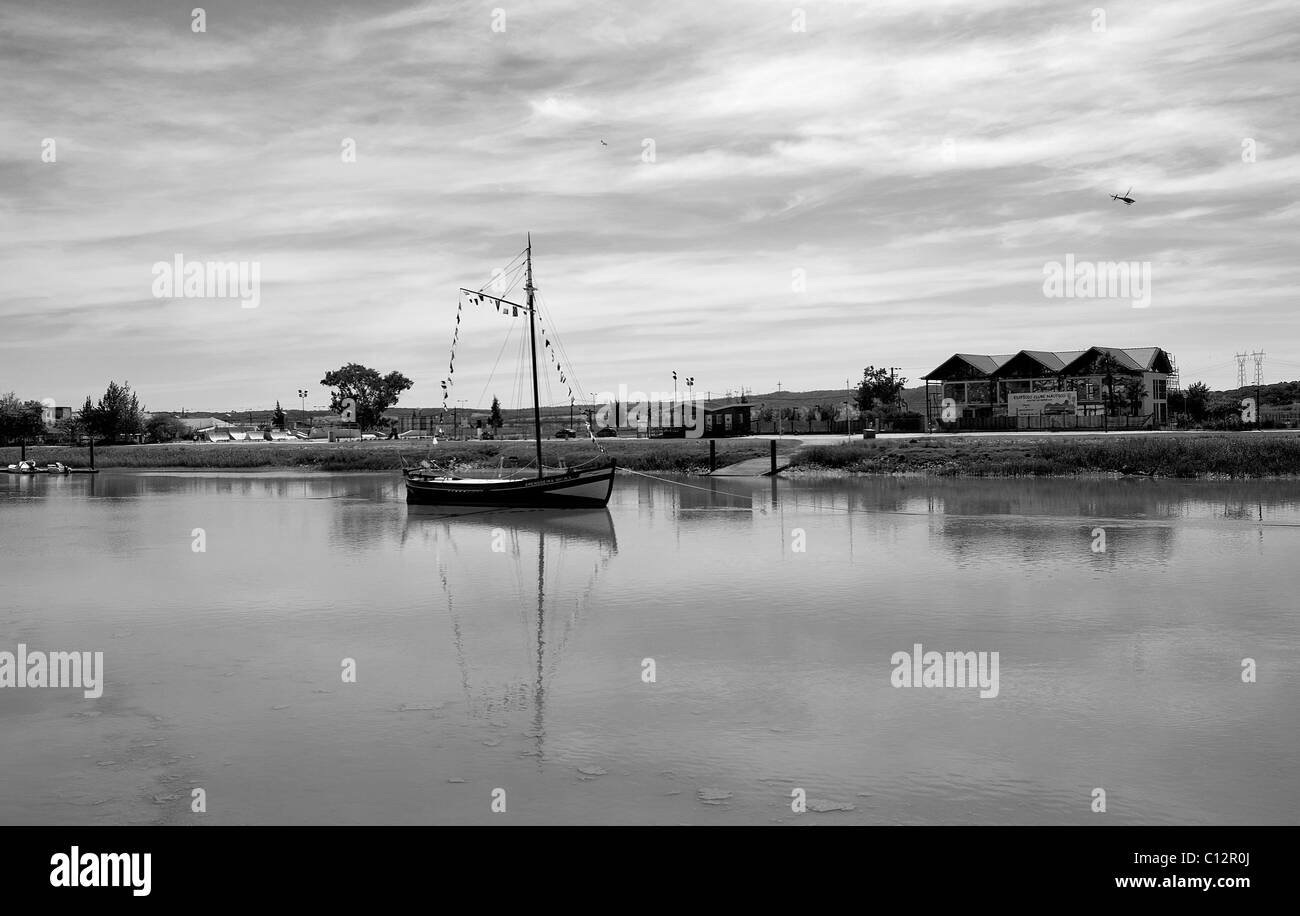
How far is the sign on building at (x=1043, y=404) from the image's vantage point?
78.1 metres

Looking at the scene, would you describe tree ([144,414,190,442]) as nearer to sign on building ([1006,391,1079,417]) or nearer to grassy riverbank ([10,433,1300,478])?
grassy riverbank ([10,433,1300,478])

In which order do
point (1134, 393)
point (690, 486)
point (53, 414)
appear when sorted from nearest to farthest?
1. point (690, 486)
2. point (1134, 393)
3. point (53, 414)

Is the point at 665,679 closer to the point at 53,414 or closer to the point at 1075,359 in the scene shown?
the point at 1075,359

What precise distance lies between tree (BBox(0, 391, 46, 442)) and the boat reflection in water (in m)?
86.3

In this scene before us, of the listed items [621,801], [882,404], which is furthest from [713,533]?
[882,404]

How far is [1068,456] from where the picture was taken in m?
52.8

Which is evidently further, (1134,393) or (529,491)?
(1134,393)

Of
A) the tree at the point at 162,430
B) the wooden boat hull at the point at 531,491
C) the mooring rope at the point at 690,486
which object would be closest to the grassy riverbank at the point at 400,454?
the mooring rope at the point at 690,486

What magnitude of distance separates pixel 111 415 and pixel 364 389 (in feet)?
92.6


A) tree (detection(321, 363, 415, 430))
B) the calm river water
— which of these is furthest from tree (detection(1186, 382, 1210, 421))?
tree (detection(321, 363, 415, 430))

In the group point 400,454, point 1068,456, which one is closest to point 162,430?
point 400,454
